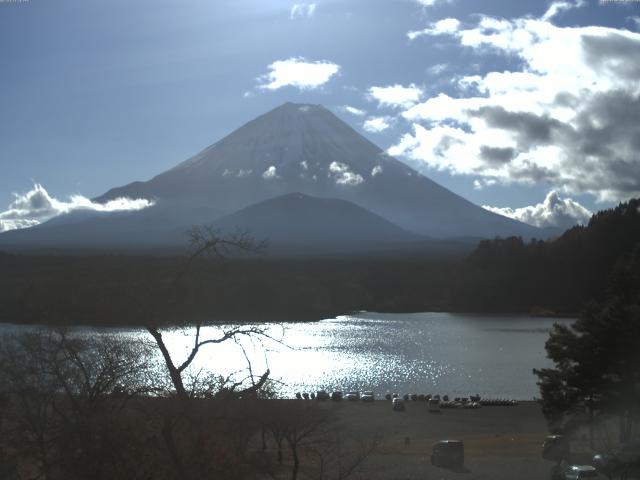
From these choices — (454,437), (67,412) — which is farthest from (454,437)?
(67,412)

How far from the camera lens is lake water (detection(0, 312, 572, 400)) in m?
29.8

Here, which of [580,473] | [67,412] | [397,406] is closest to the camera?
[67,412]

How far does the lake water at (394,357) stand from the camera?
29.8m

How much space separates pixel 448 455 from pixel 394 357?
82.6ft

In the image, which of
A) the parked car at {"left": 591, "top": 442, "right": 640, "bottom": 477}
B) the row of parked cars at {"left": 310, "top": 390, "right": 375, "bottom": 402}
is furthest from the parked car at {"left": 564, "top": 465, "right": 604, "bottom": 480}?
the row of parked cars at {"left": 310, "top": 390, "right": 375, "bottom": 402}

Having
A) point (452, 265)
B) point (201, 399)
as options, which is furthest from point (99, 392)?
point (452, 265)

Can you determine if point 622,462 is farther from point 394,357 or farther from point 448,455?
point 394,357

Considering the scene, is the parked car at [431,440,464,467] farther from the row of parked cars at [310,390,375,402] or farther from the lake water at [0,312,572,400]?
the row of parked cars at [310,390,375,402]

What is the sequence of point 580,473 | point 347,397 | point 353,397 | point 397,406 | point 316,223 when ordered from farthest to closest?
point 316,223 → point 347,397 → point 353,397 → point 397,406 → point 580,473

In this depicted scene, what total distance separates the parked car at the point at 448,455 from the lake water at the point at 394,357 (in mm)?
5741

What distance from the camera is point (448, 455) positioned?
14.1m

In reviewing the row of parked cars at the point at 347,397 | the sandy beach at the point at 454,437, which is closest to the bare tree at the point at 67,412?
the sandy beach at the point at 454,437

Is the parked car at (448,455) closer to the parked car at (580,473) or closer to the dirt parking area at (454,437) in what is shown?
the dirt parking area at (454,437)

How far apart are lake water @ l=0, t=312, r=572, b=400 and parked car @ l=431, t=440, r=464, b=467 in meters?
5.74
